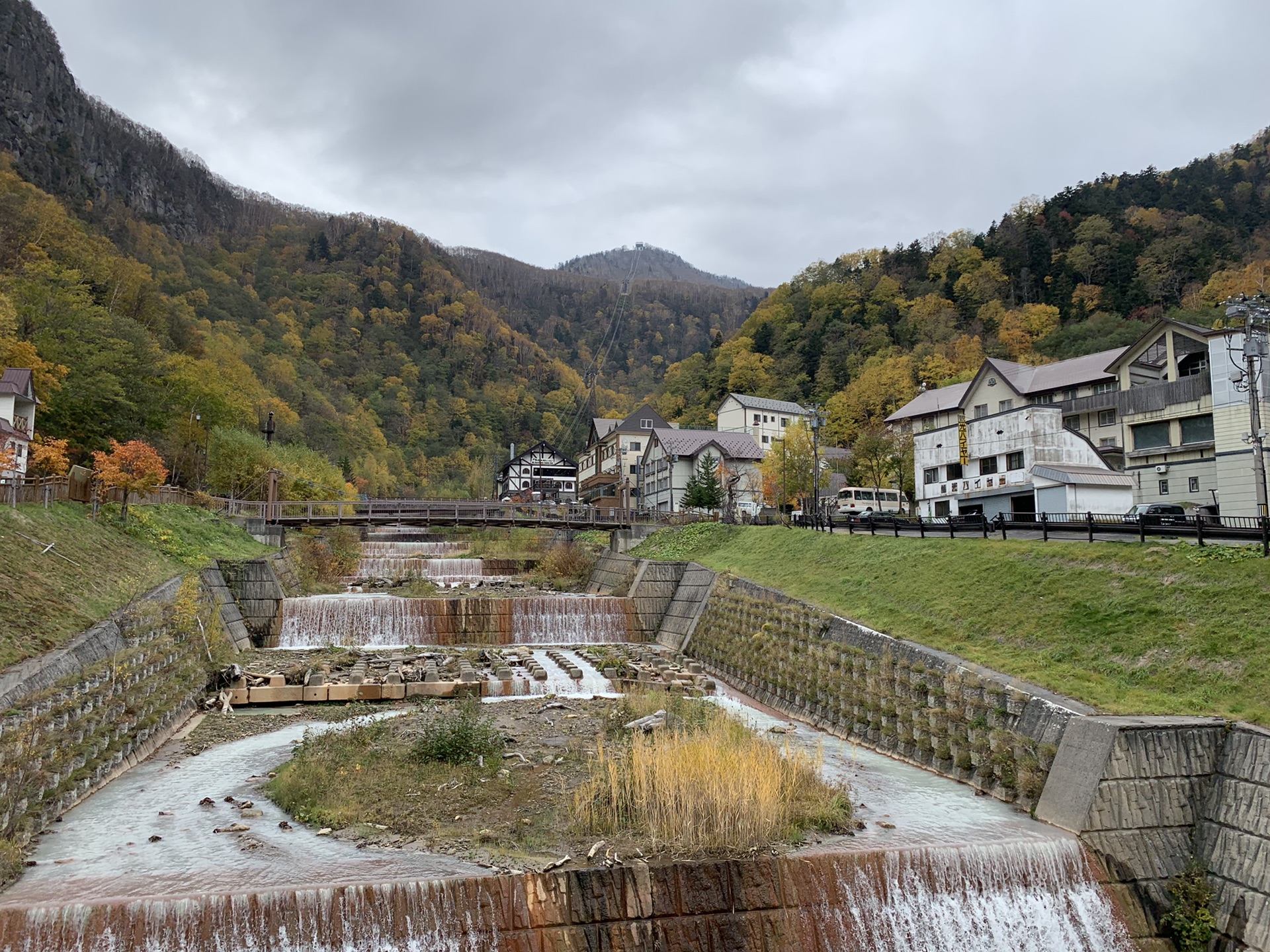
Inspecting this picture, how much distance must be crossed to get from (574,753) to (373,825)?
436cm

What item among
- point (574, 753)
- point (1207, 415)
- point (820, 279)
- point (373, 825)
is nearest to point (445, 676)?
point (574, 753)

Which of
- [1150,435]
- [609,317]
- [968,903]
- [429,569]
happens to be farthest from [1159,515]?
[609,317]

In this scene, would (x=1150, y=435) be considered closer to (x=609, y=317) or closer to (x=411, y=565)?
(x=411, y=565)

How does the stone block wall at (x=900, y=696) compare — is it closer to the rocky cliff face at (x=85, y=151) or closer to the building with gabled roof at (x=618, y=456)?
the building with gabled roof at (x=618, y=456)

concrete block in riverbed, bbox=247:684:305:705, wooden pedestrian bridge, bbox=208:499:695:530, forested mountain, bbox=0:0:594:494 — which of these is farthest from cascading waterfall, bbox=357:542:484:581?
concrete block in riverbed, bbox=247:684:305:705

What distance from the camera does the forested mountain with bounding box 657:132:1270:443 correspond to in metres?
75.4

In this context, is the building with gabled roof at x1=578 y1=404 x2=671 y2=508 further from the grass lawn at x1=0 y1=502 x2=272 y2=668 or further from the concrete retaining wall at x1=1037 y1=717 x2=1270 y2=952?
the concrete retaining wall at x1=1037 y1=717 x2=1270 y2=952

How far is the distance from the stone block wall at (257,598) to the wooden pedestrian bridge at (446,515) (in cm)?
1031

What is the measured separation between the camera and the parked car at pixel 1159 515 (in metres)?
16.5

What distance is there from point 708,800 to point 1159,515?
71.3ft

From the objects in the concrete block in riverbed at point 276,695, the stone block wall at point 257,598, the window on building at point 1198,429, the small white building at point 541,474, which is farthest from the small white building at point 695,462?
the concrete block in riverbed at point 276,695

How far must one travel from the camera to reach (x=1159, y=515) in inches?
977

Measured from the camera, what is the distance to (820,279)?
368 ft

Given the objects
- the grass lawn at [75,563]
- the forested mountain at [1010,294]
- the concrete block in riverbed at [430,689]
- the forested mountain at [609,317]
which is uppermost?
the forested mountain at [609,317]
